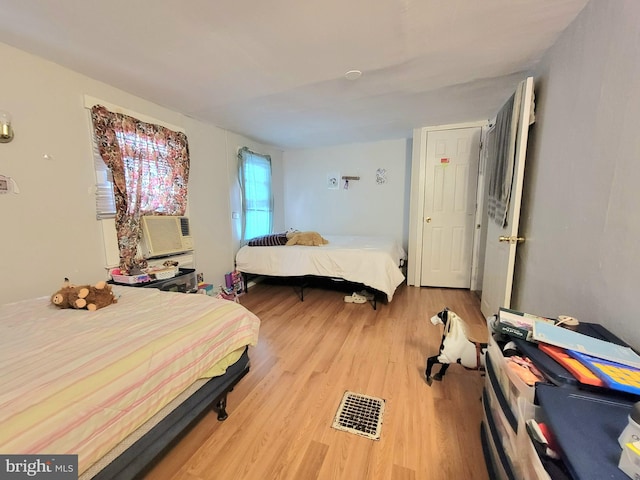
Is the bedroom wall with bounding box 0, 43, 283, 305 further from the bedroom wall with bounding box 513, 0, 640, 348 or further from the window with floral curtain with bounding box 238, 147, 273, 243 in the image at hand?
the bedroom wall with bounding box 513, 0, 640, 348

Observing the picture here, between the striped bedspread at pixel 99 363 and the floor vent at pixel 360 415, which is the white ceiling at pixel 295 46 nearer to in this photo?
the striped bedspread at pixel 99 363

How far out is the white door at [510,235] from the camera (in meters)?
1.75

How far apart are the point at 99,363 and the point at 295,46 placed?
1.95 metres

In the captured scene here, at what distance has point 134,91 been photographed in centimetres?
233

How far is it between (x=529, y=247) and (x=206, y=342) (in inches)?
86.2

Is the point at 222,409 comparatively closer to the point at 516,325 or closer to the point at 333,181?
the point at 516,325

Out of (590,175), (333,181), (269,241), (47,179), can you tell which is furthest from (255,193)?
(590,175)

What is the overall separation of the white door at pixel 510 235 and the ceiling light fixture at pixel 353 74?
44.1 inches

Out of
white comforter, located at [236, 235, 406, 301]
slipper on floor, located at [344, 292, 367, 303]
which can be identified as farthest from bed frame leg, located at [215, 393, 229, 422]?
slipper on floor, located at [344, 292, 367, 303]

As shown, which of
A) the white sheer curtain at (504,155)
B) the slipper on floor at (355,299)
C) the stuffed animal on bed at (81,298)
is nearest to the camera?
the stuffed animal on bed at (81,298)

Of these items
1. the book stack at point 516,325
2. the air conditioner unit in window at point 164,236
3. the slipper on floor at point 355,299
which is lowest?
the slipper on floor at point 355,299

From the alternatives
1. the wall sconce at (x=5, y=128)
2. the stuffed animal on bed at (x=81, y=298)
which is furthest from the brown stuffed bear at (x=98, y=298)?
the wall sconce at (x=5, y=128)

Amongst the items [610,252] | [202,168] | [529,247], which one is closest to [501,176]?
[529,247]

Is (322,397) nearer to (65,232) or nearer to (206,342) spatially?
(206,342)
